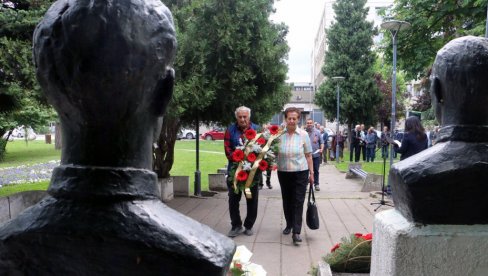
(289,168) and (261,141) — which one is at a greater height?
(261,141)

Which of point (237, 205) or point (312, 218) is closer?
point (312, 218)

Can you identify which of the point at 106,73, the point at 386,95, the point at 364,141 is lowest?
the point at 364,141

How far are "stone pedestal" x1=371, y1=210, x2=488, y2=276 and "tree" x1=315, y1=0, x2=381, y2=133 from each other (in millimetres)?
29006

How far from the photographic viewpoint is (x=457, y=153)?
2736 mm

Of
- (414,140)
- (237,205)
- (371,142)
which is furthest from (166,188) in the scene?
(371,142)

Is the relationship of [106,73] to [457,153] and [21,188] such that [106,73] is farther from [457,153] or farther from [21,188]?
[21,188]

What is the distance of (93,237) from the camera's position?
1.14 meters

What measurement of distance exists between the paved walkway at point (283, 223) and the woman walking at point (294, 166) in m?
0.39

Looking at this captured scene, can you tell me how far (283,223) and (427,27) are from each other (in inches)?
381

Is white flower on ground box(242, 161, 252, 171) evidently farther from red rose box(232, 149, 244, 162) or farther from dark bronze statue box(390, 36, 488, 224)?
dark bronze statue box(390, 36, 488, 224)

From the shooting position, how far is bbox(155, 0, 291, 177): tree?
7.09m

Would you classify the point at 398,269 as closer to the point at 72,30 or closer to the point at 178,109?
the point at 72,30

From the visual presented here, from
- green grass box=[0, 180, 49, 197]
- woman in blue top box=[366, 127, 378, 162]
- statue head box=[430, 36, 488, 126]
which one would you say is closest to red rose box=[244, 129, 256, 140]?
statue head box=[430, 36, 488, 126]

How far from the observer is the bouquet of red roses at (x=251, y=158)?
5.24m
